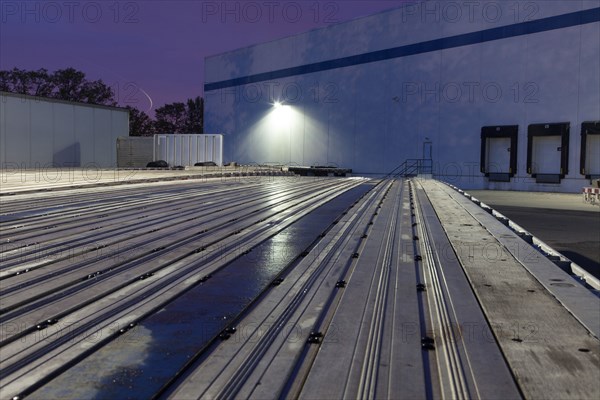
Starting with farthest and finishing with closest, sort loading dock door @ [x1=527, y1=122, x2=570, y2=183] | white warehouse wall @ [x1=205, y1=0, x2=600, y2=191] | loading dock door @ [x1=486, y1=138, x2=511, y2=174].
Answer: loading dock door @ [x1=486, y1=138, x2=511, y2=174] → white warehouse wall @ [x1=205, y1=0, x2=600, y2=191] → loading dock door @ [x1=527, y1=122, x2=570, y2=183]

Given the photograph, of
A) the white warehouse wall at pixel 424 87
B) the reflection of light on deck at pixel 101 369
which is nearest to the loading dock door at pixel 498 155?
the white warehouse wall at pixel 424 87

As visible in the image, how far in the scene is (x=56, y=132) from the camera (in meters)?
28.6

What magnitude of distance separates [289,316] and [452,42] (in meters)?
26.6

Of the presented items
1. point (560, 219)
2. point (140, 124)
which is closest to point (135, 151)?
point (560, 219)

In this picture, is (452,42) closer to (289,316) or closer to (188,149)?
(188,149)

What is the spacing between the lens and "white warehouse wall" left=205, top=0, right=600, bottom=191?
23406mm

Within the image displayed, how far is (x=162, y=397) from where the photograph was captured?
1.81 metres

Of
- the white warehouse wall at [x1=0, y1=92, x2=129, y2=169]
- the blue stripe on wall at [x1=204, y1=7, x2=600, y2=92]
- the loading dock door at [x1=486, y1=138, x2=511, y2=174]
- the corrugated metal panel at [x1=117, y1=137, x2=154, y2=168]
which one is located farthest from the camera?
the corrugated metal panel at [x1=117, y1=137, x2=154, y2=168]

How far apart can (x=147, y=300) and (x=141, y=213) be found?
383 cm

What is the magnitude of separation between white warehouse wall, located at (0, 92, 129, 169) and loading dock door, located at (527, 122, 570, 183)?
23.6 m

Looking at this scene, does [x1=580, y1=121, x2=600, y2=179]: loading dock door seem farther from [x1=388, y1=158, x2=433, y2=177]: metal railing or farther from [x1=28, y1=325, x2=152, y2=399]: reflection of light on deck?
[x1=28, y1=325, x2=152, y2=399]: reflection of light on deck

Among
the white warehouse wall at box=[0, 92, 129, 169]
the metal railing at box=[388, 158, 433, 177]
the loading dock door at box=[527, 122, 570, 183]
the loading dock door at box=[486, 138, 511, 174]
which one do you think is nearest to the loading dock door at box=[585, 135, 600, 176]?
the loading dock door at box=[527, 122, 570, 183]

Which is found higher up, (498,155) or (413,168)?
(498,155)

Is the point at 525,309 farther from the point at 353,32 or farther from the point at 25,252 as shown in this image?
the point at 353,32
